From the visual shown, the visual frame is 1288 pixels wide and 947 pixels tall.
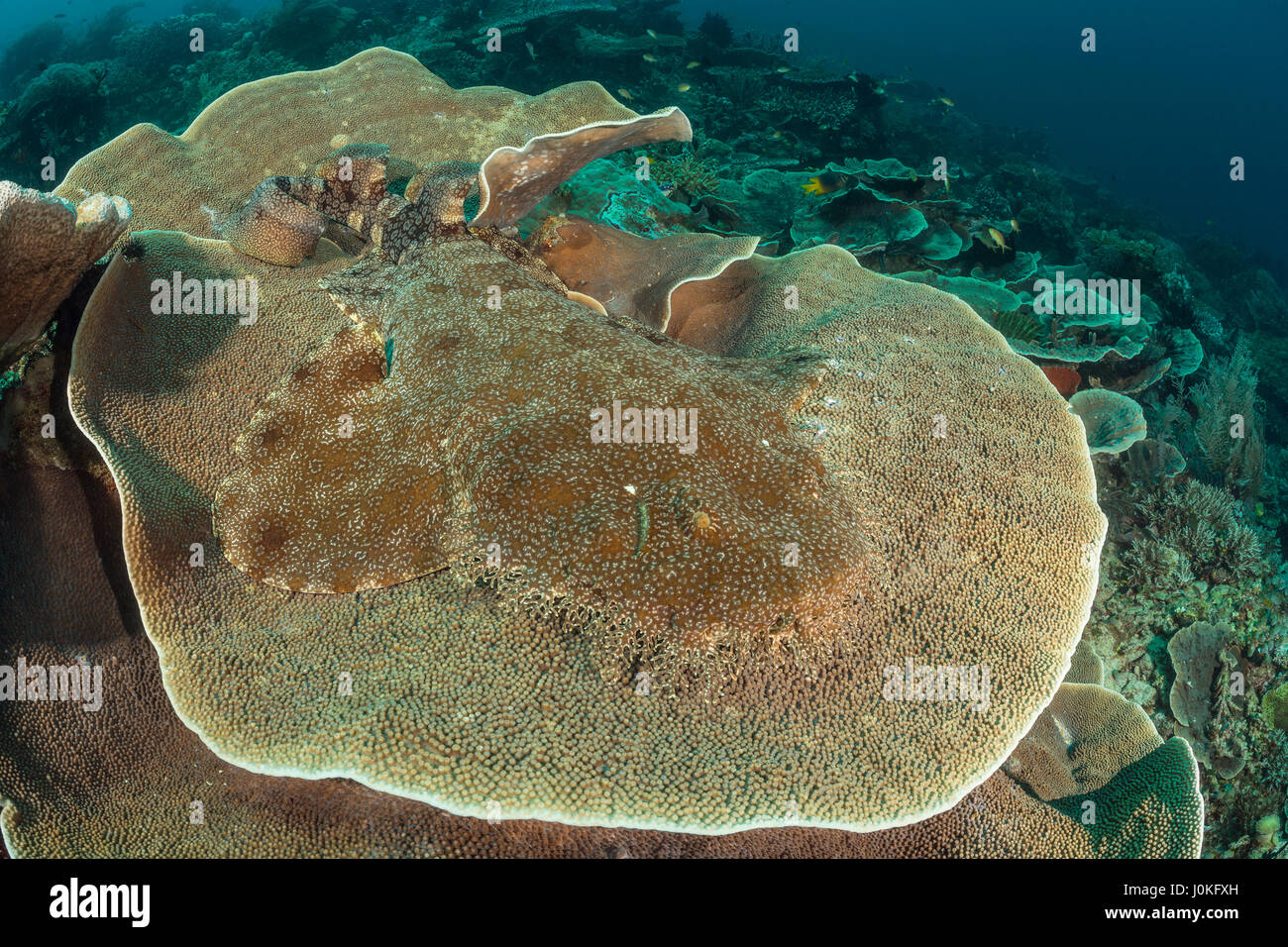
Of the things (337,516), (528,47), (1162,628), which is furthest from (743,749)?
(528,47)

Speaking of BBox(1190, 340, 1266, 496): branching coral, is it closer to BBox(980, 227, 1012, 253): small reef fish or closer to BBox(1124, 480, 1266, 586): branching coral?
BBox(1124, 480, 1266, 586): branching coral

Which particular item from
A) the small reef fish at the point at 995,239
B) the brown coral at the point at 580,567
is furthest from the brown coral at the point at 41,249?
the small reef fish at the point at 995,239

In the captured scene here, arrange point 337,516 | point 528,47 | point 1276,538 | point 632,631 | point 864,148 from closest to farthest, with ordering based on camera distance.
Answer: point 632,631 → point 337,516 → point 1276,538 → point 864,148 → point 528,47

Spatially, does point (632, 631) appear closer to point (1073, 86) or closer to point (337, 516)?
point (337, 516)

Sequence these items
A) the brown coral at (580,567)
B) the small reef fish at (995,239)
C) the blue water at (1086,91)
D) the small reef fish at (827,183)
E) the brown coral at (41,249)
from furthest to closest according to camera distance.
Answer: the blue water at (1086,91)
the small reef fish at (827,183)
the small reef fish at (995,239)
the brown coral at (41,249)
the brown coral at (580,567)

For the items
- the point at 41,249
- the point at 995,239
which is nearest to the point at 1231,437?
the point at 995,239

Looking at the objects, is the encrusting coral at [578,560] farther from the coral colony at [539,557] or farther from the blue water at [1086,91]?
the blue water at [1086,91]

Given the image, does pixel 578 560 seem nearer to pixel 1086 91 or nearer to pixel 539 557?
pixel 539 557
